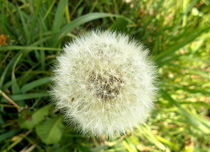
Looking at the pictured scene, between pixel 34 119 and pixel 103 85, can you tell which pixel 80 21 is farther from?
pixel 34 119

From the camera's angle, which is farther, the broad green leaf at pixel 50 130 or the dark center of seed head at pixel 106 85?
the broad green leaf at pixel 50 130

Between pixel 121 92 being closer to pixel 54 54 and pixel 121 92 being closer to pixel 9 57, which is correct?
pixel 54 54

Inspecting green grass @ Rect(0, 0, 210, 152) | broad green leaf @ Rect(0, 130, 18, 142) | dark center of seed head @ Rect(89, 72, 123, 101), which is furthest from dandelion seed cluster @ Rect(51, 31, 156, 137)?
broad green leaf @ Rect(0, 130, 18, 142)

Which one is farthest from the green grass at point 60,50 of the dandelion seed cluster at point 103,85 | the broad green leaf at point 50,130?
the dandelion seed cluster at point 103,85

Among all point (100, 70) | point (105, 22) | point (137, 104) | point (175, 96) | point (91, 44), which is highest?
point (105, 22)

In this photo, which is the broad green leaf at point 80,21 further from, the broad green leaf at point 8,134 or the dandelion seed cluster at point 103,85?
the broad green leaf at point 8,134

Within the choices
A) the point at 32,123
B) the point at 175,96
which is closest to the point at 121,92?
the point at 32,123

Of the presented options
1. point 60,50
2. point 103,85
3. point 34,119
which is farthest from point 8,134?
point 103,85
